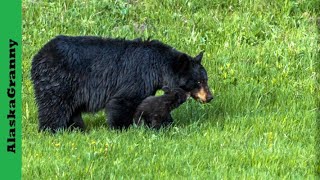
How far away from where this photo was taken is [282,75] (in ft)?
33.8

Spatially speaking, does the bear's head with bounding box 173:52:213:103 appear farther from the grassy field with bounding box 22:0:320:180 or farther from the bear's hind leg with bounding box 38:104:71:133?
the bear's hind leg with bounding box 38:104:71:133

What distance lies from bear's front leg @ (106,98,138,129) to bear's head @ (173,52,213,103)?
0.66 meters

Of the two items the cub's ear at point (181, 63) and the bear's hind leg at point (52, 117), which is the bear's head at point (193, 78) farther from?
the bear's hind leg at point (52, 117)

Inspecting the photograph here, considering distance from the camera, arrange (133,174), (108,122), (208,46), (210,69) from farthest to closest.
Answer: (208,46) < (210,69) < (108,122) < (133,174)

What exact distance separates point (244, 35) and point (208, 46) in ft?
2.10

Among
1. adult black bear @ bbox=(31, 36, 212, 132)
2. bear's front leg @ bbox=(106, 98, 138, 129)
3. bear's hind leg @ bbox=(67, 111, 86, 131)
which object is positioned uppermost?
adult black bear @ bbox=(31, 36, 212, 132)

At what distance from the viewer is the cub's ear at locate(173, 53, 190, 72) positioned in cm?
866

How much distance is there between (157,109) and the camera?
852 cm

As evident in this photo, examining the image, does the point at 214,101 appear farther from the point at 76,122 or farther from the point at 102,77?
the point at 76,122

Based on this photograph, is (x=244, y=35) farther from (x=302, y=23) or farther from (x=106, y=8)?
(x=106, y=8)

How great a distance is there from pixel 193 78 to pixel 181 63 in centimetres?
22

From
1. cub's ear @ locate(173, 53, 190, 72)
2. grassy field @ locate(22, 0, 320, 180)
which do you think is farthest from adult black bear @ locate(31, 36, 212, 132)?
grassy field @ locate(22, 0, 320, 180)

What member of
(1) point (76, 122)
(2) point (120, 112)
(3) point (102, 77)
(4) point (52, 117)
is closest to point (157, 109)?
(2) point (120, 112)

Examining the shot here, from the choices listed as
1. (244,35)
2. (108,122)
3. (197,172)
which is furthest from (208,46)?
(197,172)
